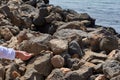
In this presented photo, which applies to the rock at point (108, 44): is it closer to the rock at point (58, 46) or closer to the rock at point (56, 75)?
the rock at point (58, 46)

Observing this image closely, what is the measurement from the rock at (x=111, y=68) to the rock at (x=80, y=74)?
0.89 feet

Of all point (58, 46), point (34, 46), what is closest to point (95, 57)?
point (58, 46)

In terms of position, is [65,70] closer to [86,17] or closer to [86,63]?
[86,63]

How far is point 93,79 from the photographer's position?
21.1 ft

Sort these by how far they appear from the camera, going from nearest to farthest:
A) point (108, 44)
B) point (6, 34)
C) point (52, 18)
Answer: point (108, 44) → point (6, 34) → point (52, 18)

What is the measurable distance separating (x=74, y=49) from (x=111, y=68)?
1.35 metres

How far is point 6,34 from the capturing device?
906cm

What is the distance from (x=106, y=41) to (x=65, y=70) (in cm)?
162

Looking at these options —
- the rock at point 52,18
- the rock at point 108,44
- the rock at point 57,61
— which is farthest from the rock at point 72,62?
the rock at point 52,18

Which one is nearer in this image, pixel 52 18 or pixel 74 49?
pixel 74 49

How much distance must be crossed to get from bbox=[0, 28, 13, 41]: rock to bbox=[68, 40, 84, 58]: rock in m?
1.93

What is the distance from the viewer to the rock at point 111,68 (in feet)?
20.4

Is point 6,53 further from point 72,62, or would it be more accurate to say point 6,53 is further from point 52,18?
point 52,18

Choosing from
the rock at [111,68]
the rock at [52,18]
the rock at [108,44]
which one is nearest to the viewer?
the rock at [111,68]
